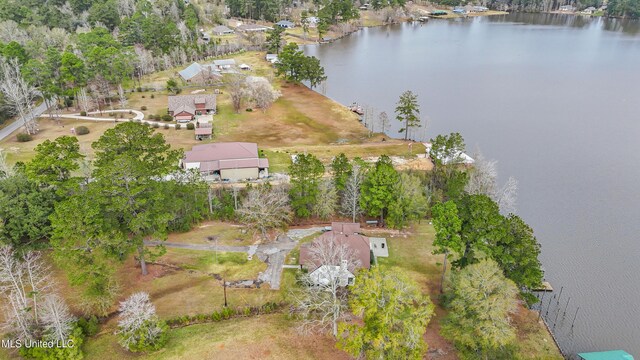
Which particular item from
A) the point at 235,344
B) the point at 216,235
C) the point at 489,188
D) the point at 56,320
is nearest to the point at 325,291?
the point at 235,344

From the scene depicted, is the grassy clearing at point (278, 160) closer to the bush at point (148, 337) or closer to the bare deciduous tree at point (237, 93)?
the bare deciduous tree at point (237, 93)

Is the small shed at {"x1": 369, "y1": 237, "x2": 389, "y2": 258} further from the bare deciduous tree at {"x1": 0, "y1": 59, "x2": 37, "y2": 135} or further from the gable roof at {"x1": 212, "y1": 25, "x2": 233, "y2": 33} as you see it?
the gable roof at {"x1": 212, "y1": 25, "x2": 233, "y2": 33}

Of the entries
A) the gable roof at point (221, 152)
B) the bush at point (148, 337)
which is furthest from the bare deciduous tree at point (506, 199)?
the bush at point (148, 337)

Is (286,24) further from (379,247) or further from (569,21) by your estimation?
(379,247)

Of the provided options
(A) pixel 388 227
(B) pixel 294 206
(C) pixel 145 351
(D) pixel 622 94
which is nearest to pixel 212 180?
(B) pixel 294 206

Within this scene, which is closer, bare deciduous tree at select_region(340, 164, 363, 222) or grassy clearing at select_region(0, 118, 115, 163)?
bare deciduous tree at select_region(340, 164, 363, 222)

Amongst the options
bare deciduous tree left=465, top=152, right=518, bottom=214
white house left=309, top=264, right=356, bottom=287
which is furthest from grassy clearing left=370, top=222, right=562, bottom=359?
bare deciduous tree left=465, top=152, right=518, bottom=214
